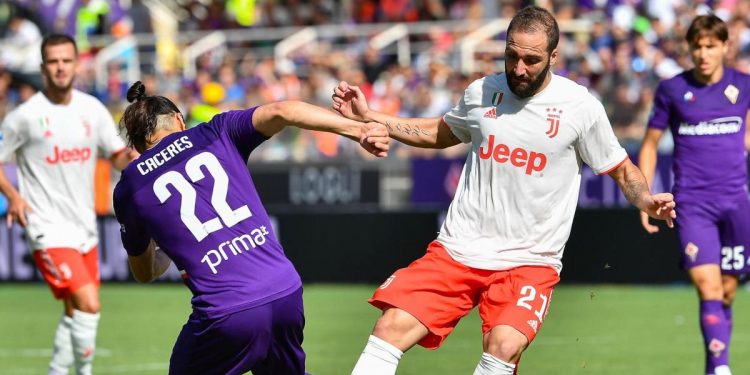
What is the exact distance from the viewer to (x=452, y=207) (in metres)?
7.46

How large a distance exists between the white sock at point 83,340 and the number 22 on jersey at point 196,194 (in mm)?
3720

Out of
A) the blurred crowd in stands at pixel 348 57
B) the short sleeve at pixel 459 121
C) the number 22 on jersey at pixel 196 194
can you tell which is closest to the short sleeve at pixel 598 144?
the short sleeve at pixel 459 121

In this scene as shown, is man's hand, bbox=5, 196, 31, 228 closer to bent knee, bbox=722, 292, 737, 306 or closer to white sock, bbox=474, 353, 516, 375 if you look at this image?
white sock, bbox=474, 353, 516, 375

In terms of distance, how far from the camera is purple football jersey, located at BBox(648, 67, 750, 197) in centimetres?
992

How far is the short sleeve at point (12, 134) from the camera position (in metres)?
10.5

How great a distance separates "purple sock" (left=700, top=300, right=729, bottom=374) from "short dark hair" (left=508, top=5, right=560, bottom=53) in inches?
131

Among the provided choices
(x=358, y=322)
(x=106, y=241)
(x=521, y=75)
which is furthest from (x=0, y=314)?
(x=521, y=75)

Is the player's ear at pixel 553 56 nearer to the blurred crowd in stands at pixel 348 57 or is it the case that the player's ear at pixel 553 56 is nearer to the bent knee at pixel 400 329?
the bent knee at pixel 400 329

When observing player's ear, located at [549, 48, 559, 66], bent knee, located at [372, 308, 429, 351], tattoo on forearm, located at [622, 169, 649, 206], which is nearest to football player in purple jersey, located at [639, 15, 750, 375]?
tattoo on forearm, located at [622, 169, 649, 206]

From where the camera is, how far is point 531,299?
7.12 m

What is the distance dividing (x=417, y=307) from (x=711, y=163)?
3.73m

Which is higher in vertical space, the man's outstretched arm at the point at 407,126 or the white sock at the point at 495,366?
the man's outstretched arm at the point at 407,126

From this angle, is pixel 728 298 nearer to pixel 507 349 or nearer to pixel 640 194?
pixel 640 194

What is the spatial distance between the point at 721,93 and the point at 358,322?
5909 millimetres
